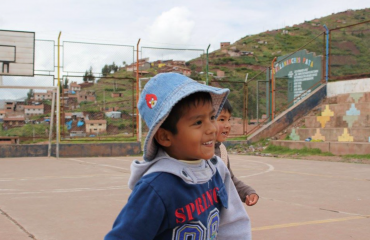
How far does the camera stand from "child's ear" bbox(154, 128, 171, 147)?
6.19ft

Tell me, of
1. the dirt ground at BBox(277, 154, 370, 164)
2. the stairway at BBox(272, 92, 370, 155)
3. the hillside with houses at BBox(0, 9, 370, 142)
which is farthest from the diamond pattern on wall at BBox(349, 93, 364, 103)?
the hillside with houses at BBox(0, 9, 370, 142)

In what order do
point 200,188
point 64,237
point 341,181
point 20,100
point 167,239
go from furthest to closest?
point 20,100
point 341,181
point 64,237
point 200,188
point 167,239

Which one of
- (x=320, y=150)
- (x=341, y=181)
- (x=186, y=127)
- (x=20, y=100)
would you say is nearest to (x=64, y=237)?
(x=186, y=127)

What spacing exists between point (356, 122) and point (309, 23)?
7837cm

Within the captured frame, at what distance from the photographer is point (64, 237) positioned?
4.11 m

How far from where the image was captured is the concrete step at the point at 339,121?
14578mm

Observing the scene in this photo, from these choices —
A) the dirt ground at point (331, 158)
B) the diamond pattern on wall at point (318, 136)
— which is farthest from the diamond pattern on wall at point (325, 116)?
the dirt ground at point (331, 158)

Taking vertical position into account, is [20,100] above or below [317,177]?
above

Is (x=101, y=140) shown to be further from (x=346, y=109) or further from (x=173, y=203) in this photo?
(x=173, y=203)

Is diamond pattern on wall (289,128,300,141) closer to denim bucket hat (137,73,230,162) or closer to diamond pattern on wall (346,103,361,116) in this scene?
diamond pattern on wall (346,103,361,116)

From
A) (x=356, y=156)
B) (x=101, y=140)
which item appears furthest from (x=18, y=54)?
(x=356, y=156)

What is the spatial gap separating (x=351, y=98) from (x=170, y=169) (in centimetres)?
1570

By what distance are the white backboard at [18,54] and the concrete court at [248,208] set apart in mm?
7236

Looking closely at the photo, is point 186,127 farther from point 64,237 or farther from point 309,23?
point 309,23
